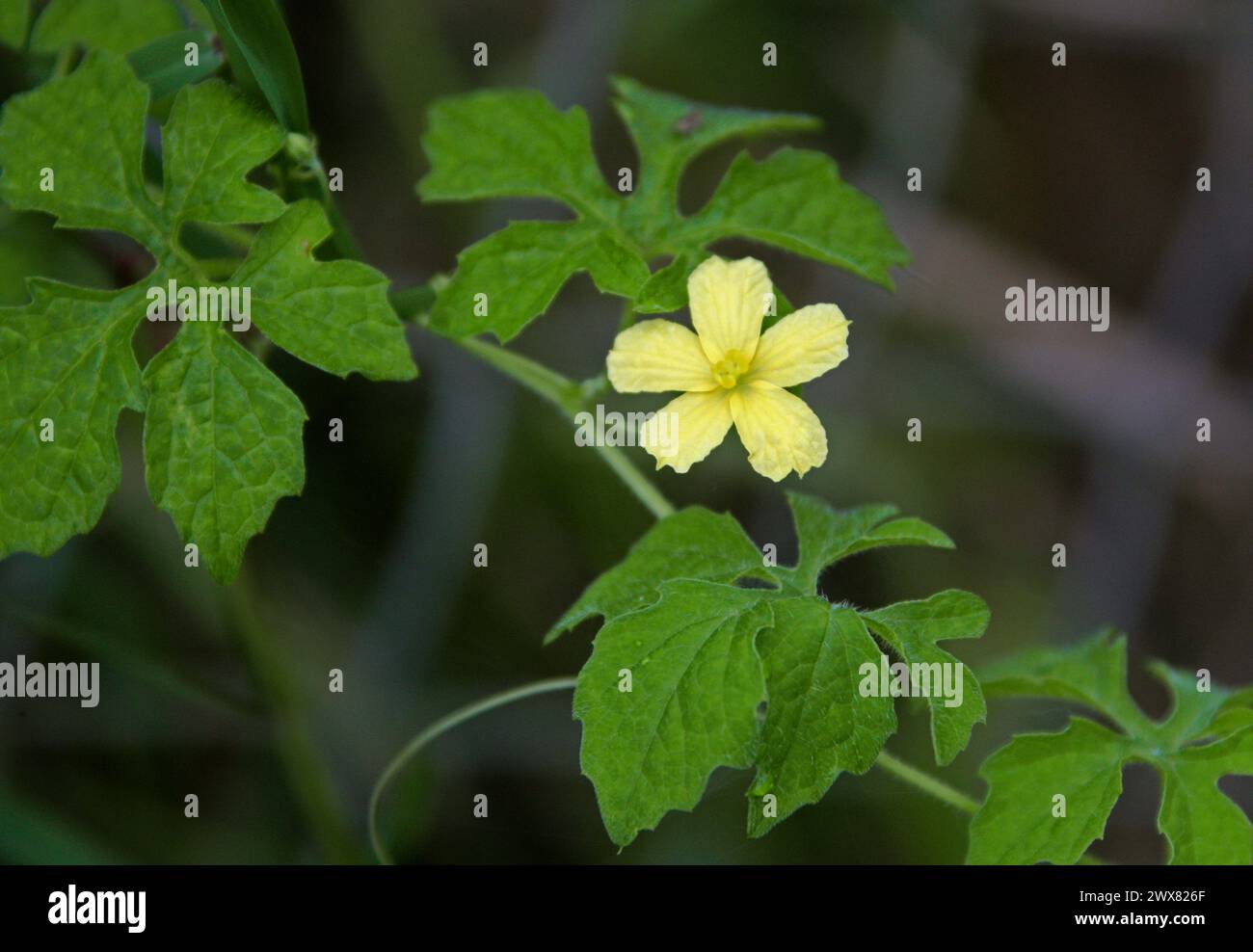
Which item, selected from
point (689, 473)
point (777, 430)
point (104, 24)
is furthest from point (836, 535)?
point (689, 473)

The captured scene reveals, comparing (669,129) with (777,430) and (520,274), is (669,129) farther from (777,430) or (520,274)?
(777,430)

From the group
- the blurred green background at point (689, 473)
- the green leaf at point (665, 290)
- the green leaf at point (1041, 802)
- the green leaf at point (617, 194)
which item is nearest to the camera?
the green leaf at point (665, 290)

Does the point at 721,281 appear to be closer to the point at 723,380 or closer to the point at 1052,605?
the point at 723,380

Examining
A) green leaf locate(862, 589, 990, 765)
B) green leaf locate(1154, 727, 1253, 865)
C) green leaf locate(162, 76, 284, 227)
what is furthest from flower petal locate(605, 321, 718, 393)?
green leaf locate(1154, 727, 1253, 865)

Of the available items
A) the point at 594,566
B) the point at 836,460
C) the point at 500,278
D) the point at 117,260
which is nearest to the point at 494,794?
the point at 594,566

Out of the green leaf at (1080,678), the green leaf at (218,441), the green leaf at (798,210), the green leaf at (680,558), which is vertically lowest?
the green leaf at (1080,678)

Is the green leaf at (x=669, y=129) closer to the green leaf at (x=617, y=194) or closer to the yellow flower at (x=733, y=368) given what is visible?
the green leaf at (x=617, y=194)

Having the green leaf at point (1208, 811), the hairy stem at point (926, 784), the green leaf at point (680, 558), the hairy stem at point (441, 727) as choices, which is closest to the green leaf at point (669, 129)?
the green leaf at point (680, 558)
